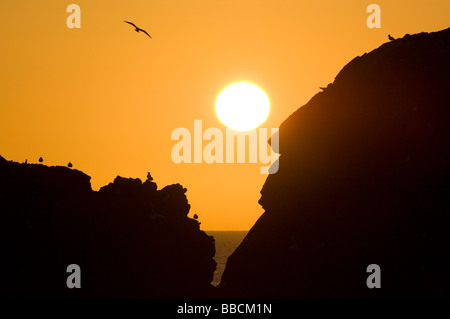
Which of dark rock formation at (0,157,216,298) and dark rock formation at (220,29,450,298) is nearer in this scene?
dark rock formation at (220,29,450,298)

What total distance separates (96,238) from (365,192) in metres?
24.2

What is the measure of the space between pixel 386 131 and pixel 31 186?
3204cm

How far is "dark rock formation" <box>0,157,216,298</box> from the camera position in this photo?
6762 cm

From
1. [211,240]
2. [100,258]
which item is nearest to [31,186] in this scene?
[100,258]

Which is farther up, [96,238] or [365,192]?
[365,192]

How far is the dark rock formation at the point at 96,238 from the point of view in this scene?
2662 inches

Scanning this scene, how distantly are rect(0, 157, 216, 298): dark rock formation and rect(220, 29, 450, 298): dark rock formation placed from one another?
5.61 metres

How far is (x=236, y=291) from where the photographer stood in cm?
7369

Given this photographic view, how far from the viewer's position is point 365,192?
70812mm

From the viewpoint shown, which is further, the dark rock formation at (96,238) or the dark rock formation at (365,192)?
the dark rock formation at (96,238)

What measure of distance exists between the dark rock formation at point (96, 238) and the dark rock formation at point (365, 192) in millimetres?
5613

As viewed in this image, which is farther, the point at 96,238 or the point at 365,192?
the point at 365,192
